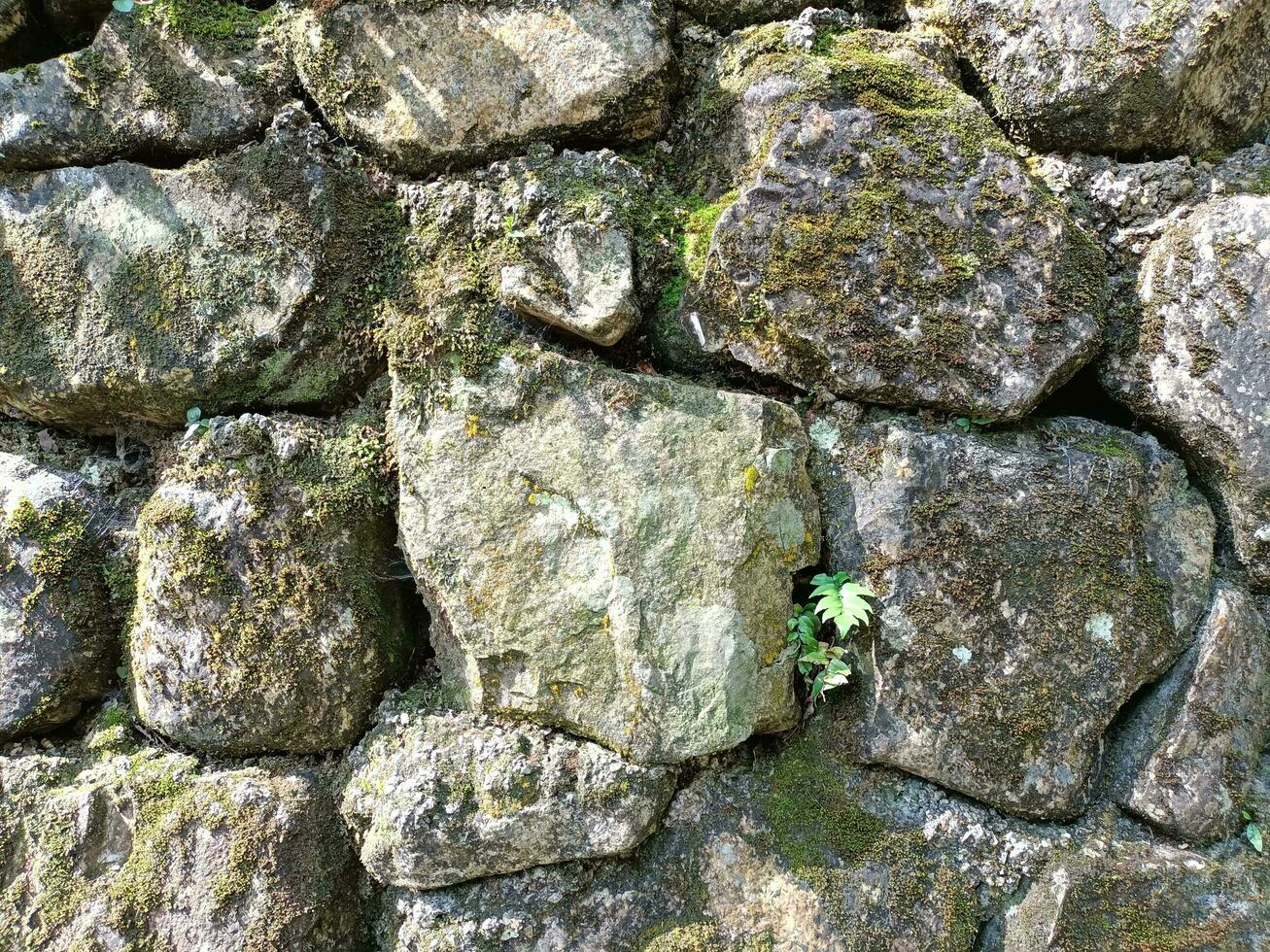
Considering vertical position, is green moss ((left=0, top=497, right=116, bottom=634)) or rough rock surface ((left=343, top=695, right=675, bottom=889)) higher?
green moss ((left=0, top=497, right=116, bottom=634))

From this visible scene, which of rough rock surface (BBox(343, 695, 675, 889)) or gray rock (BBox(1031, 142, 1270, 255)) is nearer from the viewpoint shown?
rough rock surface (BBox(343, 695, 675, 889))

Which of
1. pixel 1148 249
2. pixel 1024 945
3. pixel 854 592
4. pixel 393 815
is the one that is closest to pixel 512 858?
pixel 393 815

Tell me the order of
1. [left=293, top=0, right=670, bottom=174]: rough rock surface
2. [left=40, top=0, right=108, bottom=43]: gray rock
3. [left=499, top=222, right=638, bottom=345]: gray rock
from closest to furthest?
[left=499, top=222, right=638, bottom=345]: gray rock < [left=293, top=0, right=670, bottom=174]: rough rock surface < [left=40, top=0, right=108, bottom=43]: gray rock

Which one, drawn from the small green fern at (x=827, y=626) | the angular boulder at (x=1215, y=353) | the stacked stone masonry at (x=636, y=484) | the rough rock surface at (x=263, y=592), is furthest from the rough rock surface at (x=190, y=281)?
the angular boulder at (x=1215, y=353)

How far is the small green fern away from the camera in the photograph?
2.91 metres

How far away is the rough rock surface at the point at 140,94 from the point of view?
3.26 m

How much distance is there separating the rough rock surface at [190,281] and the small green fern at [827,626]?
208cm

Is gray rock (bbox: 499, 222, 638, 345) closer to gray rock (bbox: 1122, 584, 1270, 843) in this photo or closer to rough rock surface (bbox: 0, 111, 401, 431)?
rough rock surface (bbox: 0, 111, 401, 431)

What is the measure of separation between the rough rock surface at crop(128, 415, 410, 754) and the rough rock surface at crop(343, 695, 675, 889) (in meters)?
0.44

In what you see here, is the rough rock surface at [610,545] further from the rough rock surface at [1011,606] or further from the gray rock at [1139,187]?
the gray rock at [1139,187]

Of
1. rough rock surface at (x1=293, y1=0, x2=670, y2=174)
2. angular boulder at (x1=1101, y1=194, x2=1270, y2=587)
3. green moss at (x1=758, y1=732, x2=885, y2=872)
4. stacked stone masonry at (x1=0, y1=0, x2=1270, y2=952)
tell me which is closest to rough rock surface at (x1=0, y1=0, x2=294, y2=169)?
stacked stone masonry at (x1=0, y1=0, x2=1270, y2=952)

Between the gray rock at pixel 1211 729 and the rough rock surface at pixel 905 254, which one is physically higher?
the rough rock surface at pixel 905 254

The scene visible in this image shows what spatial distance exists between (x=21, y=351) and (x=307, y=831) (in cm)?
226

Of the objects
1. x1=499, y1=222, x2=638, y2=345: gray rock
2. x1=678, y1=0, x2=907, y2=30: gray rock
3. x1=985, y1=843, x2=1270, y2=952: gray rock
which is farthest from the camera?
x1=678, y1=0, x2=907, y2=30: gray rock
